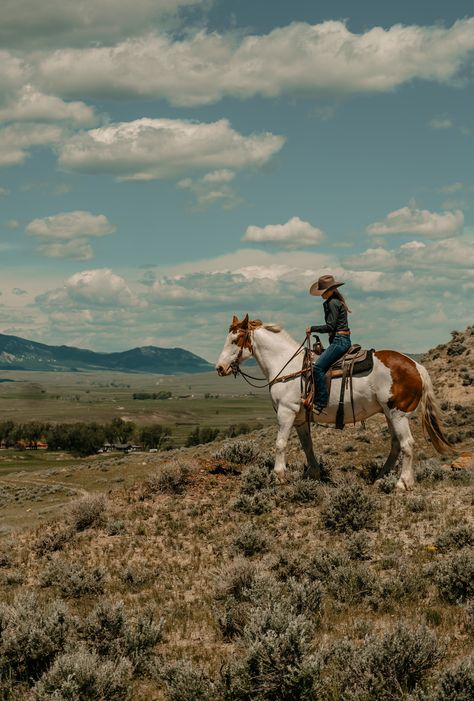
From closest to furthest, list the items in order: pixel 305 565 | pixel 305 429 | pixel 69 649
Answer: pixel 69 649, pixel 305 565, pixel 305 429

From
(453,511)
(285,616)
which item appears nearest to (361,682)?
(285,616)

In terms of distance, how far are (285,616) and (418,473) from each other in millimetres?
10097

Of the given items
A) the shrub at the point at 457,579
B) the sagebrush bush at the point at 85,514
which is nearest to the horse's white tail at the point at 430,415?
the shrub at the point at 457,579

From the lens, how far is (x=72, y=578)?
Result: 39.2 ft

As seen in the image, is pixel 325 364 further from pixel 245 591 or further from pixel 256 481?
pixel 245 591

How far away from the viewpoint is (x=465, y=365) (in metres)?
39.7

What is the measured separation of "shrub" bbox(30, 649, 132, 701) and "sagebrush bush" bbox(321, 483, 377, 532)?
6.35 metres

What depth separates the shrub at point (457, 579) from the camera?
9.61m

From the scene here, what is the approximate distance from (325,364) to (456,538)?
5.32 m

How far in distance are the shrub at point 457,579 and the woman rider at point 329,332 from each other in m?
6.00

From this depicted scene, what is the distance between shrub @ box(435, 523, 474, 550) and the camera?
11523 millimetres

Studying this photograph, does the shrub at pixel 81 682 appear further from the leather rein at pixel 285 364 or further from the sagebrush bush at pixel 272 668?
the leather rein at pixel 285 364

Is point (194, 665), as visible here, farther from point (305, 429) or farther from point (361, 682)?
point (305, 429)

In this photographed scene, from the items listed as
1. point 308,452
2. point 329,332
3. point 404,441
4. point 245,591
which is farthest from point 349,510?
point 329,332
